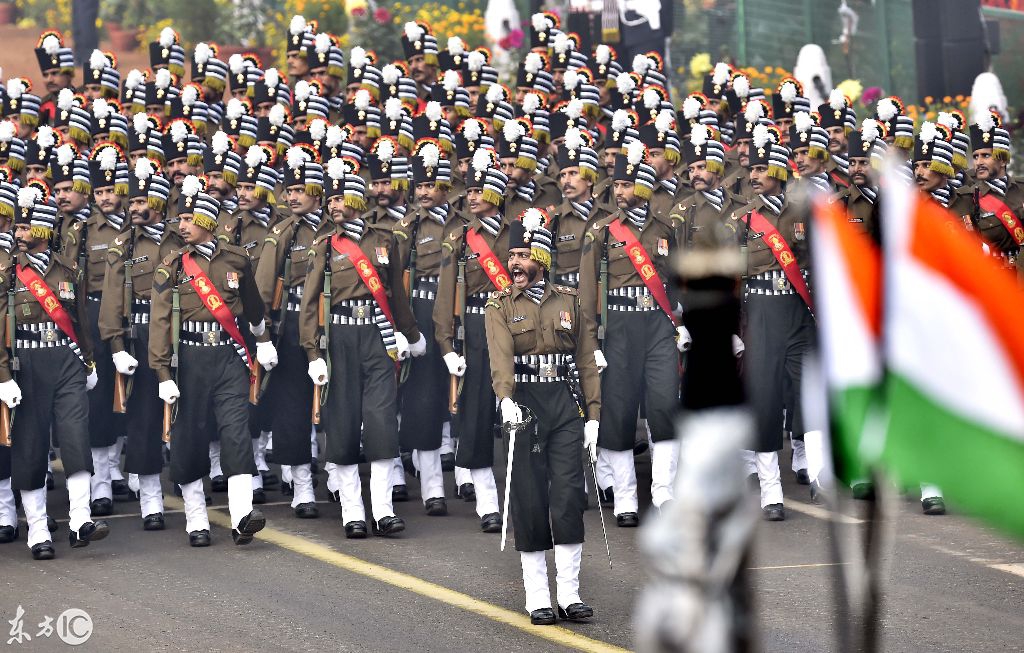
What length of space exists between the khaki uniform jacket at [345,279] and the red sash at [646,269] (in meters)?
1.54

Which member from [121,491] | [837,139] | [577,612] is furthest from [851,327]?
[837,139]

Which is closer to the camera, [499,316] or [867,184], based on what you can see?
[499,316]

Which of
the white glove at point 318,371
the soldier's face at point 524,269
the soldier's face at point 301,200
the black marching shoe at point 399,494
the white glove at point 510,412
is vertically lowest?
the black marching shoe at point 399,494

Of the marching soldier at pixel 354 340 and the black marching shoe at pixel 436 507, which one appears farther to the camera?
the black marching shoe at pixel 436 507

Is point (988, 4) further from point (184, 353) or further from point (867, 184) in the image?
point (184, 353)

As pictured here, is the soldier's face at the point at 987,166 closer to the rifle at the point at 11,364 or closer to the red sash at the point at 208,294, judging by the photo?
the red sash at the point at 208,294

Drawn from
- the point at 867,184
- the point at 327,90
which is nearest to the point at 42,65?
the point at 327,90

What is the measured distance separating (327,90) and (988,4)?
9.21 m

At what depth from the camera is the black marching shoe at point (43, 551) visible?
1158cm

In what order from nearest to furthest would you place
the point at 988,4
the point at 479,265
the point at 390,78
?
the point at 479,265 < the point at 390,78 < the point at 988,4

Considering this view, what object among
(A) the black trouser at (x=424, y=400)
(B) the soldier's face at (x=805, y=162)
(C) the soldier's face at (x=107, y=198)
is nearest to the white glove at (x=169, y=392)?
(A) the black trouser at (x=424, y=400)

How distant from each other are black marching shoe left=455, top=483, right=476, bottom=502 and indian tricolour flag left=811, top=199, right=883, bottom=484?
8.90 m

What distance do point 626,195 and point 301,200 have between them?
2.31m

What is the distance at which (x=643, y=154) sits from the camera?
1320 centimetres
